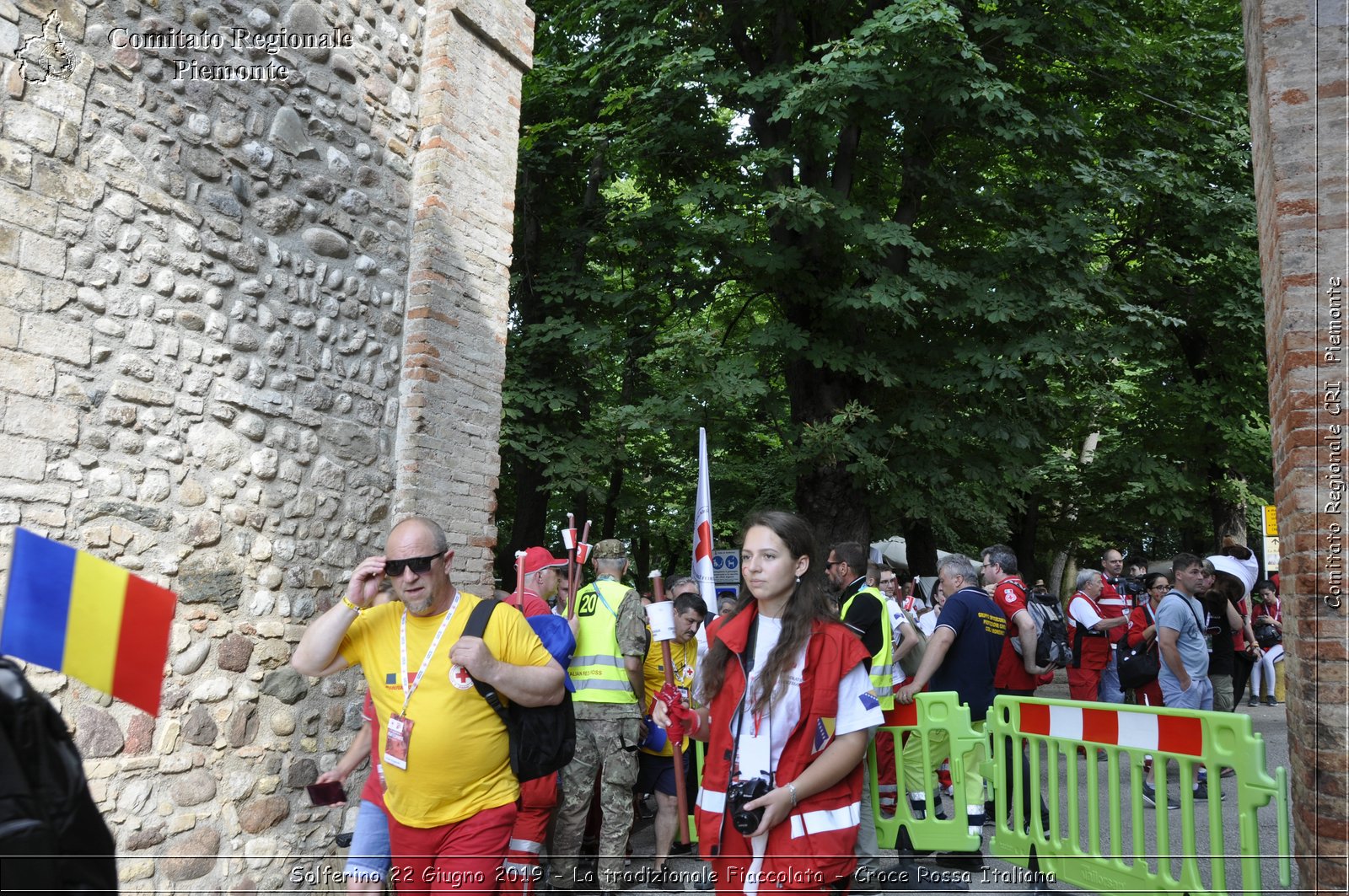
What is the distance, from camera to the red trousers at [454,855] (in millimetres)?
3613

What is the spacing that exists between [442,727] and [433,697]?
12 cm

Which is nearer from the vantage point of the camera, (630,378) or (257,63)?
(257,63)

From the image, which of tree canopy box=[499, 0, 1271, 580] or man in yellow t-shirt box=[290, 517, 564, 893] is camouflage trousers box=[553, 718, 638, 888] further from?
tree canopy box=[499, 0, 1271, 580]

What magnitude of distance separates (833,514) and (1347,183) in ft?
27.4

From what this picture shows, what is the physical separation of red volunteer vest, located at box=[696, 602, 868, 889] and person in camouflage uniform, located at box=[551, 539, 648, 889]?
2929 mm

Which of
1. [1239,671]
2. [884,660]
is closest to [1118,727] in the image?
[884,660]

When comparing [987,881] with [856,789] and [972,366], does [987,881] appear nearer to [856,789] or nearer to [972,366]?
[856,789]

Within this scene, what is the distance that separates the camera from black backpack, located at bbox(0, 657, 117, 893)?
1.91m

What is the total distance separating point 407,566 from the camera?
3.76 metres

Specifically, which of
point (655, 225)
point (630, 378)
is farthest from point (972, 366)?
point (630, 378)

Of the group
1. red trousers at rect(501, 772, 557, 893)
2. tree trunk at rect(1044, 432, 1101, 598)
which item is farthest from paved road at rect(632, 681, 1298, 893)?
tree trunk at rect(1044, 432, 1101, 598)

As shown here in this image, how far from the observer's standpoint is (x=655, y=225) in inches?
500

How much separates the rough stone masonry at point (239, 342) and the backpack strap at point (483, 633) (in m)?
2.43

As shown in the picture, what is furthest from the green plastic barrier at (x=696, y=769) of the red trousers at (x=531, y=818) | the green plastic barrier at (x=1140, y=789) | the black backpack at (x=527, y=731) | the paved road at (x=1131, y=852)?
the black backpack at (x=527, y=731)
